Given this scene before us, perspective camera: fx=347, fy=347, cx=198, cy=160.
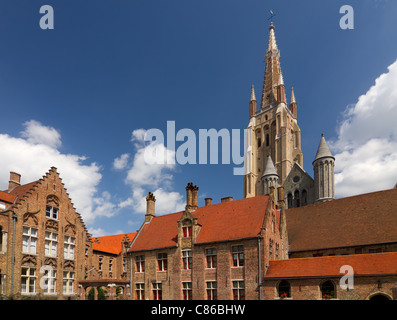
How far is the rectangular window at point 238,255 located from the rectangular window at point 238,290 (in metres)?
1.48

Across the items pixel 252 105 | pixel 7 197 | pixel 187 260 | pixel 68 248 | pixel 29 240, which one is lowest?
pixel 187 260

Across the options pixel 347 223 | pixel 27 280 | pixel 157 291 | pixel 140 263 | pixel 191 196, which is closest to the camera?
pixel 27 280

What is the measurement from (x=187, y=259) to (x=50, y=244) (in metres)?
12.5

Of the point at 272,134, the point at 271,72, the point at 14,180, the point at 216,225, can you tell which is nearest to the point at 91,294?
the point at 14,180

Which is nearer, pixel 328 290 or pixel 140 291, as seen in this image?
pixel 328 290

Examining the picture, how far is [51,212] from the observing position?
104 ft

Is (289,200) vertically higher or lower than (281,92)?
lower

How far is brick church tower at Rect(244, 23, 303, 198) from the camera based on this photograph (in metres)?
81.6

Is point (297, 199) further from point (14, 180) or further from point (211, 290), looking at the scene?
point (14, 180)

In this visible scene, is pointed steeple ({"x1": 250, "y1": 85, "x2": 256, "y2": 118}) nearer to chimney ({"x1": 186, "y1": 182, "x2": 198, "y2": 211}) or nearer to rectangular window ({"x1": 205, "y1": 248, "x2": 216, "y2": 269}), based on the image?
chimney ({"x1": 186, "y1": 182, "x2": 198, "y2": 211})

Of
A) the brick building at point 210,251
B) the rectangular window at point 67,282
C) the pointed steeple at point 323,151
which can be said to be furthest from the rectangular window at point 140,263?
the pointed steeple at point 323,151

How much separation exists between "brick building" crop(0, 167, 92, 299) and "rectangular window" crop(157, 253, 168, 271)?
7292mm
